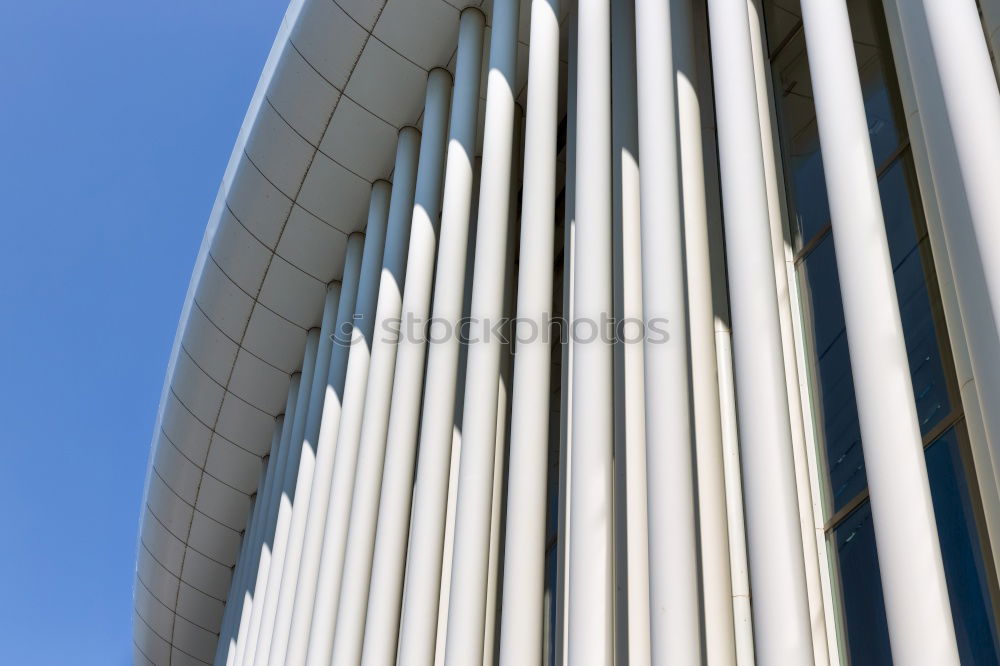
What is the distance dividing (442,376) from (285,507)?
19.2 feet

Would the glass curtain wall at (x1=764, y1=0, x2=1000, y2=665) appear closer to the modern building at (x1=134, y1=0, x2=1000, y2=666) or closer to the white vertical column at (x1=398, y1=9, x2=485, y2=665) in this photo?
the modern building at (x1=134, y1=0, x2=1000, y2=666)

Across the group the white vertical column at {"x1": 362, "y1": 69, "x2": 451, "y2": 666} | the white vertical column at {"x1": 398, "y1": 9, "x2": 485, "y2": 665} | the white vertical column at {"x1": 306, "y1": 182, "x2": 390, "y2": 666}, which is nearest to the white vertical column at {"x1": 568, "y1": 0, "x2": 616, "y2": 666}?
the white vertical column at {"x1": 398, "y1": 9, "x2": 485, "y2": 665}

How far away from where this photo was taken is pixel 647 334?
7332 millimetres

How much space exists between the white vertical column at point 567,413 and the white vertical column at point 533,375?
0.58ft

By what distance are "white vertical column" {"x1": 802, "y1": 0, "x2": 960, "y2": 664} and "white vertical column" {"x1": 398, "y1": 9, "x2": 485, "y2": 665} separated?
15.0 feet

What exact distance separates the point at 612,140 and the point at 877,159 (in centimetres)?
264

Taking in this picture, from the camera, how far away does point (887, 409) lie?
18.1 feet

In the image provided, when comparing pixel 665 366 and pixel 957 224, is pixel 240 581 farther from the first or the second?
pixel 957 224

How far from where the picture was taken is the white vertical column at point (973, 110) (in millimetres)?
5229

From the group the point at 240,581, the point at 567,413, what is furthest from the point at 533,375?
the point at 240,581

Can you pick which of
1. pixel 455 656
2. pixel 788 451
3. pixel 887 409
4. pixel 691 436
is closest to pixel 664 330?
pixel 691 436

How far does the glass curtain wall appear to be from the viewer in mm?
6188

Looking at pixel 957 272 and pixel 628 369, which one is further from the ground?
pixel 628 369

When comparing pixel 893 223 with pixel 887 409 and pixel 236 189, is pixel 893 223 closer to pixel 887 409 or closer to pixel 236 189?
pixel 887 409
